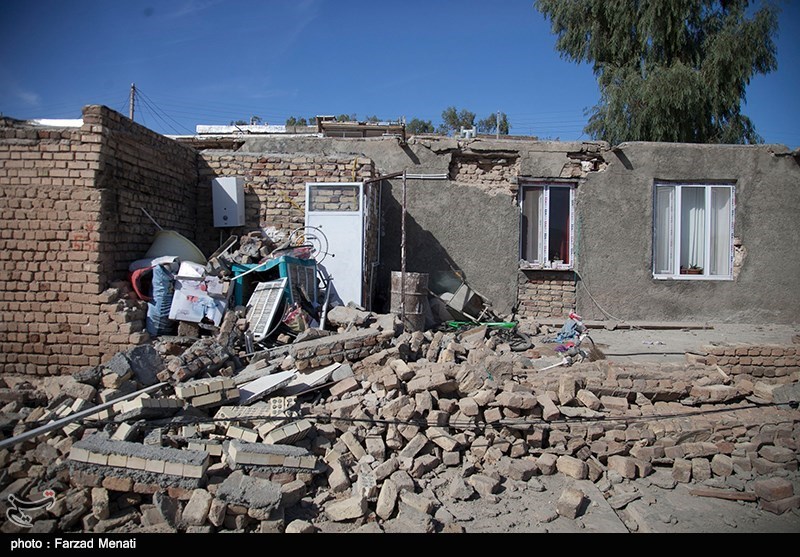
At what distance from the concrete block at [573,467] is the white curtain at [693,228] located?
6.32 m

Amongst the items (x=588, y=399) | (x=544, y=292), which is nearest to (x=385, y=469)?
(x=588, y=399)

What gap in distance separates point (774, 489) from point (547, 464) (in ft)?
5.42

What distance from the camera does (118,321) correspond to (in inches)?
210

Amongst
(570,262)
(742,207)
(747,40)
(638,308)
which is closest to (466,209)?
(570,262)

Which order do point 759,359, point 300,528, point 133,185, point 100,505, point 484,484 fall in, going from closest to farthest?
point 300,528
point 100,505
point 484,484
point 759,359
point 133,185

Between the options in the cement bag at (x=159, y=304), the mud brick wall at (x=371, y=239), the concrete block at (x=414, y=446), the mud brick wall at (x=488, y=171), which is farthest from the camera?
the mud brick wall at (x=488, y=171)

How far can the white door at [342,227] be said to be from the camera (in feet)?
23.9

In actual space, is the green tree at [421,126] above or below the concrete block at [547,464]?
above

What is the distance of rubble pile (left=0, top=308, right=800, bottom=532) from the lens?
336cm

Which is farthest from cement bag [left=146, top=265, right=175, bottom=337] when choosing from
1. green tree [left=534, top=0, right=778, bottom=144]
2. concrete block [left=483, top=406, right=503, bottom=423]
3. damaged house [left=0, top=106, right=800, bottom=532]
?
green tree [left=534, top=0, right=778, bottom=144]

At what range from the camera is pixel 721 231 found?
350 inches

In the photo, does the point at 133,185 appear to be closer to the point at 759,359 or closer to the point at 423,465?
the point at 423,465

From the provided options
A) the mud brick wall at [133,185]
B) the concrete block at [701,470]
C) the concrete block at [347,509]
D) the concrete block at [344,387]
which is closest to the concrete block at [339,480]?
the concrete block at [347,509]

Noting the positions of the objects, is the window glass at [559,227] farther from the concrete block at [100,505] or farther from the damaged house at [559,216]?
the concrete block at [100,505]
